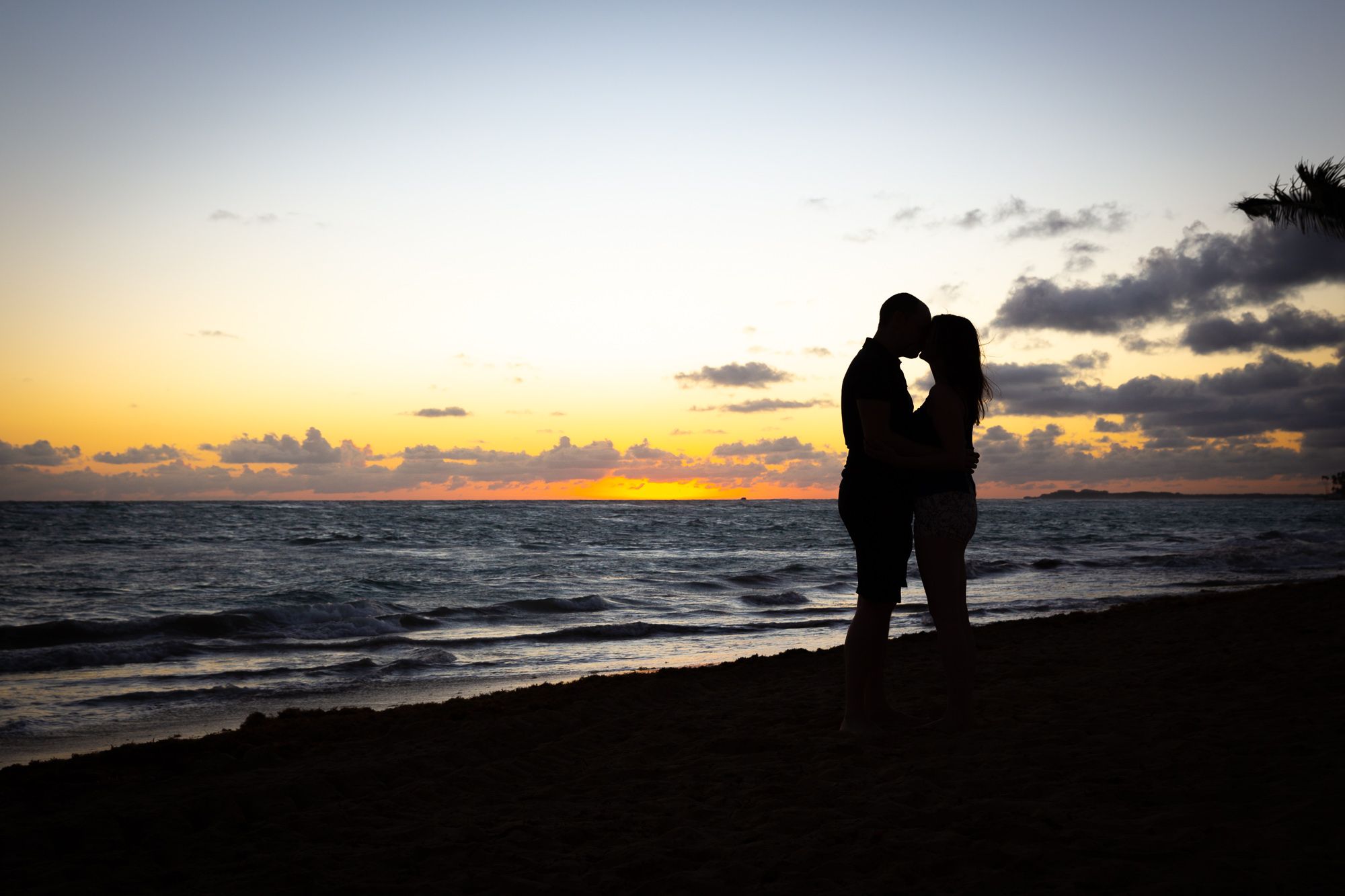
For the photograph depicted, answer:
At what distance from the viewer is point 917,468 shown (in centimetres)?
373

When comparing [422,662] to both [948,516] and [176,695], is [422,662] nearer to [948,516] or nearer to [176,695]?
[176,695]

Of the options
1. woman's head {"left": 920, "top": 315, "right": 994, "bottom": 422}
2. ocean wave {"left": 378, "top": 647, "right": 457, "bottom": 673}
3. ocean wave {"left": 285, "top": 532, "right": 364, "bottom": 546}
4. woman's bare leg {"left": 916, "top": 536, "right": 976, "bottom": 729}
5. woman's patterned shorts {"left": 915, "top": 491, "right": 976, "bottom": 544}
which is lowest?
ocean wave {"left": 285, "top": 532, "right": 364, "bottom": 546}

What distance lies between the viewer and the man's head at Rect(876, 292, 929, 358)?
388 cm

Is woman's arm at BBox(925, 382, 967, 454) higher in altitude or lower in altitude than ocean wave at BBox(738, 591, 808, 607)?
higher

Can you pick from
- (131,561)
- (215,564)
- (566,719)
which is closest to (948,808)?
(566,719)

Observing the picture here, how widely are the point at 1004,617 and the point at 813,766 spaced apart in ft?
30.6

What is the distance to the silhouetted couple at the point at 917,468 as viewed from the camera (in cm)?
379

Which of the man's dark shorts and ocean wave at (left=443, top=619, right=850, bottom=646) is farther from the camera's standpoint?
ocean wave at (left=443, top=619, right=850, bottom=646)

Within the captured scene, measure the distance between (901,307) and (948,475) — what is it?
80 cm

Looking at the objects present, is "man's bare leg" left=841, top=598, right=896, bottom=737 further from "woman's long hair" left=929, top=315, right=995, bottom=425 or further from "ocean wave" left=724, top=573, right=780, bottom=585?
"ocean wave" left=724, top=573, right=780, bottom=585

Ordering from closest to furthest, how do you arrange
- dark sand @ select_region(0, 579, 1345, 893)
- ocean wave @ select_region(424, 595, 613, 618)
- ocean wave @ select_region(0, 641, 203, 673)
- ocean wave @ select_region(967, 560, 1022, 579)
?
dark sand @ select_region(0, 579, 1345, 893)
ocean wave @ select_region(0, 641, 203, 673)
ocean wave @ select_region(424, 595, 613, 618)
ocean wave @ select_region(967, 560, 1022, 579)

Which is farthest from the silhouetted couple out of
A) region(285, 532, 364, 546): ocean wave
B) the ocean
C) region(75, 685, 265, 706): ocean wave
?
region(285, 532, 364, 546): ocean wave

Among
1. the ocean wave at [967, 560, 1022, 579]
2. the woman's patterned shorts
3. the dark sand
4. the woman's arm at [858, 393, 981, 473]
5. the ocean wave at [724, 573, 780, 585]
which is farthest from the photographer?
the ocean wave at [967, 560, 1022, 579]

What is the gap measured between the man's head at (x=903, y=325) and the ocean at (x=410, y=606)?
5.47m
